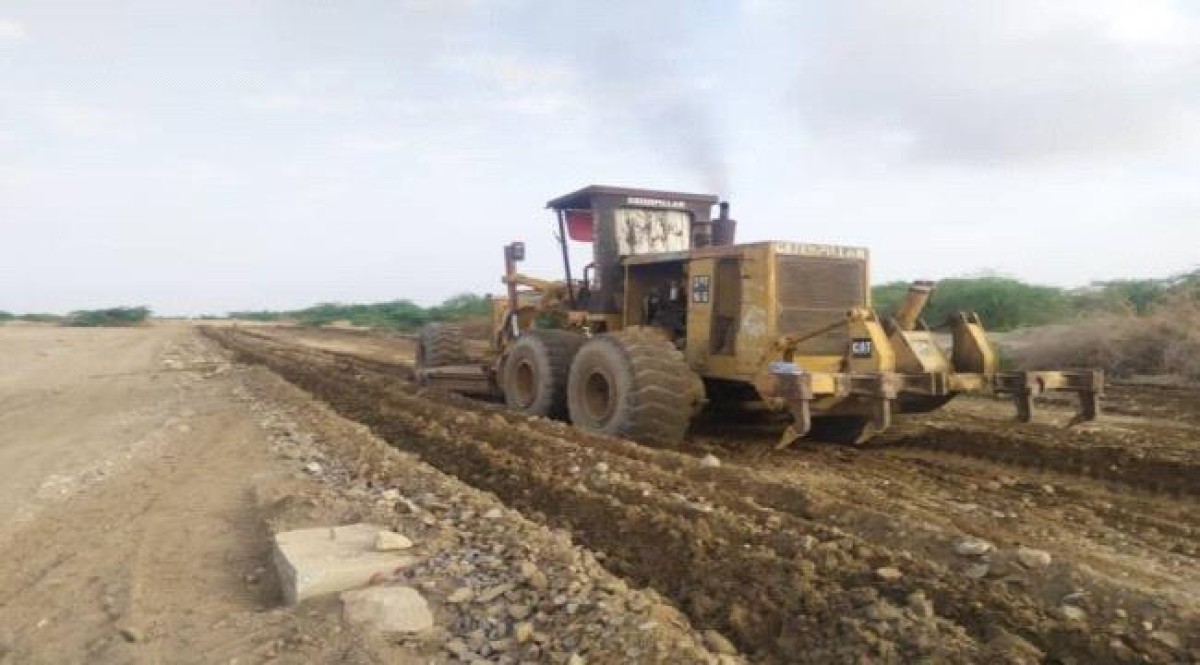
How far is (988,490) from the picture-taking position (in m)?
5.70

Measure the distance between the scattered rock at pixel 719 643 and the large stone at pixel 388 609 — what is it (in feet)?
3.42

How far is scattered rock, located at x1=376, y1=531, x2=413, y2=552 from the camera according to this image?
407 cm

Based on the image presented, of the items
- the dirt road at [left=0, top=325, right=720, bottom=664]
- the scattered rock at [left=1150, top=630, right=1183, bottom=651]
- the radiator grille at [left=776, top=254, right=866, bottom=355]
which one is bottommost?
the dirt road at [left=0, top=325, right=720, bottom=664]

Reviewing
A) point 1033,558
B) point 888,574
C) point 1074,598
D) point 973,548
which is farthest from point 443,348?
point 1074,598

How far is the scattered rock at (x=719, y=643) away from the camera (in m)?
3.04

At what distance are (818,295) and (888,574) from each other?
3997 mm

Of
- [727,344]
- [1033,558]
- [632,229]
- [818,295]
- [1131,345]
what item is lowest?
[1033,558]

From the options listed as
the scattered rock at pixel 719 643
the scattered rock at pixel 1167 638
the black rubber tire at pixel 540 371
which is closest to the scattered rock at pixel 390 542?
the scattered rock at pixel 719 643

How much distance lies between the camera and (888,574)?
349cm

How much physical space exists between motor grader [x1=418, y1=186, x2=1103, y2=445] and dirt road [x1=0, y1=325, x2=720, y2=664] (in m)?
1.89

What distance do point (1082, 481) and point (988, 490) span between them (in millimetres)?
859

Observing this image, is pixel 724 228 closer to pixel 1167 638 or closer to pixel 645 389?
pixel 645 389

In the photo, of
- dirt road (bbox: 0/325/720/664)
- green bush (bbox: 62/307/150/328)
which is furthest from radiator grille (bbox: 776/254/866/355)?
green bush (bbox: 62/307/150/328)

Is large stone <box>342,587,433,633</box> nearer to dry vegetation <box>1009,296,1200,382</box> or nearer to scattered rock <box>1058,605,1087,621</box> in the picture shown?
scattered rock <box>1058,605,1087,621</box>
